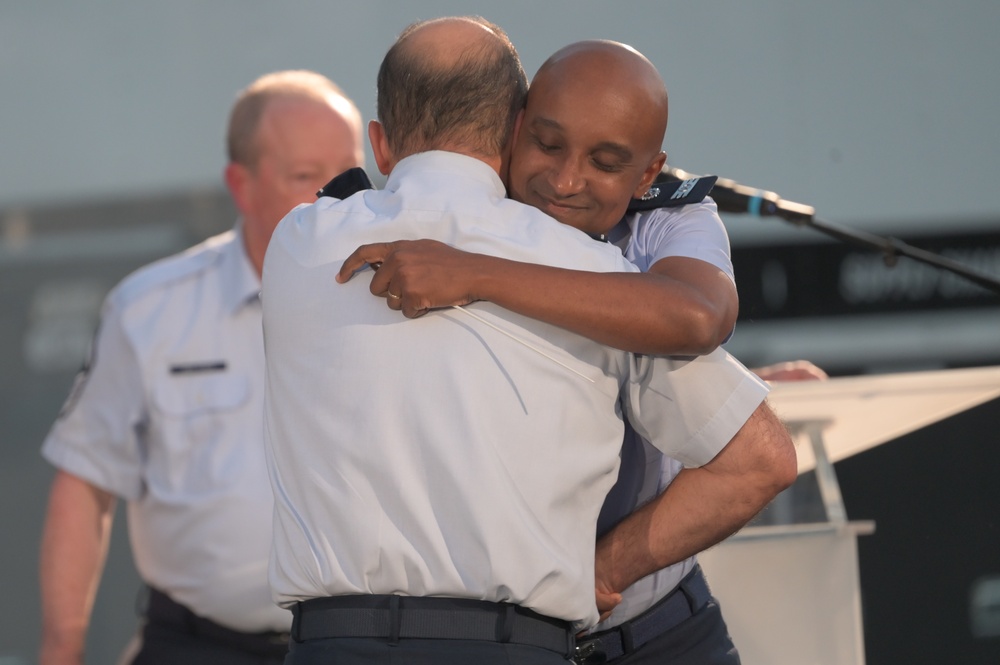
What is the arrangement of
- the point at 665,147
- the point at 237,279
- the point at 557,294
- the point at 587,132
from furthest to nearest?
1. the point at 665,147
2. the point at 237,279
3. the point at 587,132
4. the point at 557,294

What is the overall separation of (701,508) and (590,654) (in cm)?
25

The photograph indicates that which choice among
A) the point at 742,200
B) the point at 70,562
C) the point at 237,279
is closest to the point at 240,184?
the point at 237,279

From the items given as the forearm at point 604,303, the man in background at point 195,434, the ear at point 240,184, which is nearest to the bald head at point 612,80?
the forearm at point 604,303

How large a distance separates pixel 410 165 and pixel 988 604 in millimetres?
2197

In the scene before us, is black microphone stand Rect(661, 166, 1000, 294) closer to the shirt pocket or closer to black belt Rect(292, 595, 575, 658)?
black belt Rect(292, 595, 575, 658)

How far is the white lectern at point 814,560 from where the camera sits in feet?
5.89

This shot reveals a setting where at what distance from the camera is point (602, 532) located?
1.46 metres

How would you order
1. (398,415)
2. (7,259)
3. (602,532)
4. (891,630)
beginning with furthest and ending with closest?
(7,259)
(891,630)
(602,532)
(398,415)

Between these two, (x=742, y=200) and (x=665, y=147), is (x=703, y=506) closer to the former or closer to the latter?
(x=742, y=200)

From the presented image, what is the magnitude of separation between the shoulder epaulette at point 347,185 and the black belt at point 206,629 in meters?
1.19

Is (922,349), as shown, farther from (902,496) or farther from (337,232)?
(337,232)

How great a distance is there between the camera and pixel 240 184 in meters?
2.64

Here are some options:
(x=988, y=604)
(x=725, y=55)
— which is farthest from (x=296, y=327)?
(x=725, y=55)

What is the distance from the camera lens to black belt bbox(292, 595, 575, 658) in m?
1.18
